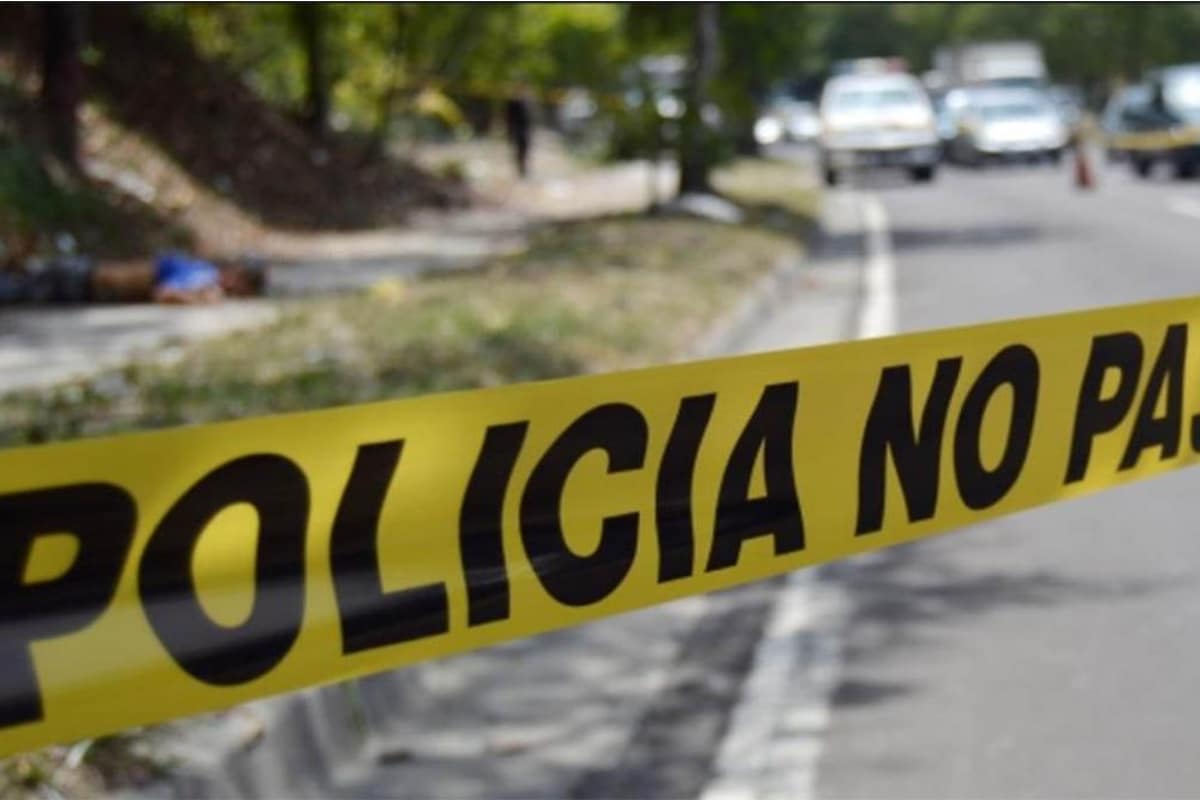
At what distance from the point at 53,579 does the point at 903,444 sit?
1.57 metres

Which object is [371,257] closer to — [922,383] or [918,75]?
[922,383]

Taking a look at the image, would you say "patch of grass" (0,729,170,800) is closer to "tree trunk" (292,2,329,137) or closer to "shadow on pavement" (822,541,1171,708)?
"shadow on pavement" (822,541,1171,708)

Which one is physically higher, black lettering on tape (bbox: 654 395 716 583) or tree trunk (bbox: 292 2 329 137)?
black lettering on tape (bbox: 654 395 716 583)

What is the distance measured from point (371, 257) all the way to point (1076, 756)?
705 inches

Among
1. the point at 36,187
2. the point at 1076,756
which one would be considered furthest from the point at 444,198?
the point at 1076,756

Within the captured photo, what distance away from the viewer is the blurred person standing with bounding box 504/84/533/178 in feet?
117

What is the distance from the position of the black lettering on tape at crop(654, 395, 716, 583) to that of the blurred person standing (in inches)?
1278

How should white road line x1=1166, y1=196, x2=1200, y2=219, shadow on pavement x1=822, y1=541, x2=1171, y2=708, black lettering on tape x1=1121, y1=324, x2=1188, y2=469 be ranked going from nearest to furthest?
black lettering on tape x1=1121, y1=324, x2=1188, y2=469 → shadow on pavement x1=822, y1=541, x2=1171, y2=708 → white road line x1=1166, y1=196, x2=1200, y2=219

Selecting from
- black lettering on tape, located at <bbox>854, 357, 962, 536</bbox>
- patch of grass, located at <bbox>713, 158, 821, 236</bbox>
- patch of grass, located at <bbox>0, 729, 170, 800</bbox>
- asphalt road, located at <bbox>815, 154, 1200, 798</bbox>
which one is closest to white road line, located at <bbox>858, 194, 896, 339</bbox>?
patch of grass, located at <bbox>713, 158, 821, 236</bbox>

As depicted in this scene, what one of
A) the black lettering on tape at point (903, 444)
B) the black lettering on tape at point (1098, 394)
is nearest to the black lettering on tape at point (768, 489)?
the black lettering on tape at point (903, 444)

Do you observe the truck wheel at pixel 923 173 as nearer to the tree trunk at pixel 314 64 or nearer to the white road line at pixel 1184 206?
the white road line at pixel 1184 206

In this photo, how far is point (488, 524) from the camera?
9.84 feet

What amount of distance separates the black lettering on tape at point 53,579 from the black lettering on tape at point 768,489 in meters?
1.06

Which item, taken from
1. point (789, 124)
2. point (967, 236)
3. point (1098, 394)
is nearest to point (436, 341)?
point (1098, 394)
